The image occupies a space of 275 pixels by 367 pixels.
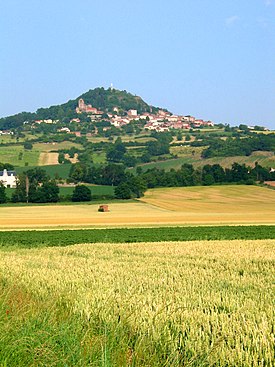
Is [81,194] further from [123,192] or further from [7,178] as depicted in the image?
[7,178]

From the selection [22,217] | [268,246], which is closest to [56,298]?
[268,246]

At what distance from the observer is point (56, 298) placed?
11680 millimetres

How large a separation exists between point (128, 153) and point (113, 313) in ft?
523

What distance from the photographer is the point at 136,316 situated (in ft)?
31.9

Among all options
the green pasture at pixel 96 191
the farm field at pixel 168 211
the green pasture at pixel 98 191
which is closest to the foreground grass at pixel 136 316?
the farm field at pixel 168 211

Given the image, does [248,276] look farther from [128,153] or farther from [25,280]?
[128,153]

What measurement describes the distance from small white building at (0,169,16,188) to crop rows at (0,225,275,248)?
7345 cm

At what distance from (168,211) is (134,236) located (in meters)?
32.8

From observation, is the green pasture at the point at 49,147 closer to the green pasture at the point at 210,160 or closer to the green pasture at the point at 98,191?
the green pasture at the point at 210,160

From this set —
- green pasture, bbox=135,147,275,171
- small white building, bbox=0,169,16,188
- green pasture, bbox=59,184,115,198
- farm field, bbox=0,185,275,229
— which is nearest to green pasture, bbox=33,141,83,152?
green pasture, bbox=135,147,275,171

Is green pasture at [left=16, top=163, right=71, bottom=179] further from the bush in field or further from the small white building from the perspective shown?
the bush in field

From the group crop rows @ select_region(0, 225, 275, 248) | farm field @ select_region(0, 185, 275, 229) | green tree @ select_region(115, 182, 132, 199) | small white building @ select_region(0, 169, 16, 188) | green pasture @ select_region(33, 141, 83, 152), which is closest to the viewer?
crop rows @ select_region(0, 225, 275, 248)

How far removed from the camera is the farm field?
54.4 meters

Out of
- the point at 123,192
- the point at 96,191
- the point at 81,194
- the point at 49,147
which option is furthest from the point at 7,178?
the point at 49,147
